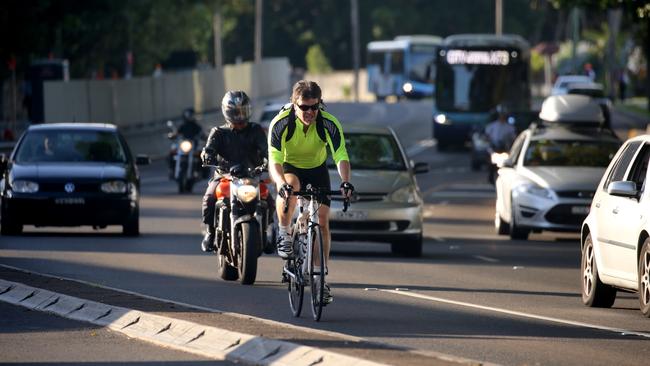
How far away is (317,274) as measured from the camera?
13.1m

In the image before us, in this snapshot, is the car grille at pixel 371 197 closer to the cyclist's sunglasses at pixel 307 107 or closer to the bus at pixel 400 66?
the cyclist's sunglasses at pixel 307 107

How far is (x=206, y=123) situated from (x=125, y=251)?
40.9 meters

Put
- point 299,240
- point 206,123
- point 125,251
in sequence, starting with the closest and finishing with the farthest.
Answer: point 299,240 → point 125,251 → point 206,123

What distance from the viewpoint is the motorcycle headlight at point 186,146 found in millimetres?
36031

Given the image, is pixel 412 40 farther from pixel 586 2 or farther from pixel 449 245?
pixel 449 245

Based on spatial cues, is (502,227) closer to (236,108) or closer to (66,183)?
(66,183)

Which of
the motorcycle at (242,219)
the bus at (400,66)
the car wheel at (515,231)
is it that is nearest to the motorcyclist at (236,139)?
the motorcycle at (242,219)

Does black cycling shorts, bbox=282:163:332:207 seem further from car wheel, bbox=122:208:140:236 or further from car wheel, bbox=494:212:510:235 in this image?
car wheel, bbox=494:212:510:235

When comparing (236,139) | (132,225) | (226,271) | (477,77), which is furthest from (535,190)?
(477,77)

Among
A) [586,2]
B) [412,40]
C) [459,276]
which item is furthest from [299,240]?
[412,40]

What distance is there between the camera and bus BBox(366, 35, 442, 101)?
94.4 m

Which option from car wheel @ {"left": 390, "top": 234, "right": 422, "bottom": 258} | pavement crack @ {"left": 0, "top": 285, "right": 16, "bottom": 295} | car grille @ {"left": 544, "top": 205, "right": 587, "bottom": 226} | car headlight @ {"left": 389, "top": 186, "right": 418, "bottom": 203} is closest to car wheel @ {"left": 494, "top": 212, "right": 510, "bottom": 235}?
car grille @ {"left": 544, "top": 205, "right": 587, "bottom": 226}

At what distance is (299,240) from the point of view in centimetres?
1353

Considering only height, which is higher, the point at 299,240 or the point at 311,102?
the point at 311,102
